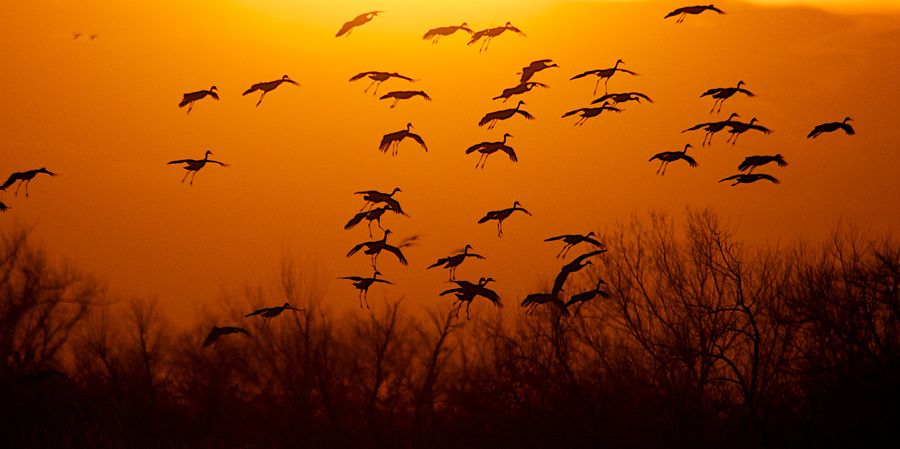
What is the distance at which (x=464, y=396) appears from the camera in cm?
4550

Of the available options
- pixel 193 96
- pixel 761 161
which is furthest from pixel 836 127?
pixel 193 96

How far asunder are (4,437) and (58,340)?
1128 centimetres

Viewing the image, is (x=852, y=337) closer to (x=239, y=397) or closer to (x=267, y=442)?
(x=267, y=442)

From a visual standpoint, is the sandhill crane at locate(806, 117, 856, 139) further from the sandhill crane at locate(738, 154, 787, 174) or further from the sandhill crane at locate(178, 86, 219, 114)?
the sandhill crane at locate(178, 86, 219, 114)

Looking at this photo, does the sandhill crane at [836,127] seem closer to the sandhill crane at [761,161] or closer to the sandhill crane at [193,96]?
the sandhill crane at [761,161]

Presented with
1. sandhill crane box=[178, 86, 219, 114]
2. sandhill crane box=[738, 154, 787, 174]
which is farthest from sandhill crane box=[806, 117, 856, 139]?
sandhill crane box=[178, 86, 219, 114]

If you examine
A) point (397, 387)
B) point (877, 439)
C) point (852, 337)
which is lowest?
point (877, 439)

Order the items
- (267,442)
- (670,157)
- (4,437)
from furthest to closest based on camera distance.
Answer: (267,442), (4,437), (670,157)

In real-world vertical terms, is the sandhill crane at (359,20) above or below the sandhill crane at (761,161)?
above

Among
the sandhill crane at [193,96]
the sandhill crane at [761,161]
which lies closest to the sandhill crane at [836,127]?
the sandhill crane at [761,161]

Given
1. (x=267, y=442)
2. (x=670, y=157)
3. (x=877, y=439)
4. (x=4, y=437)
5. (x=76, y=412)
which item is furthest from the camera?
(x=267, y=442)

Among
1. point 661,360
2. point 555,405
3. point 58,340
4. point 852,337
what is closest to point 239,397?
point 58,340

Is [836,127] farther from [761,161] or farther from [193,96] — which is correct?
[193,96]

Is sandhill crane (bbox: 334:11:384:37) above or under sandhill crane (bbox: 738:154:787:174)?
above
